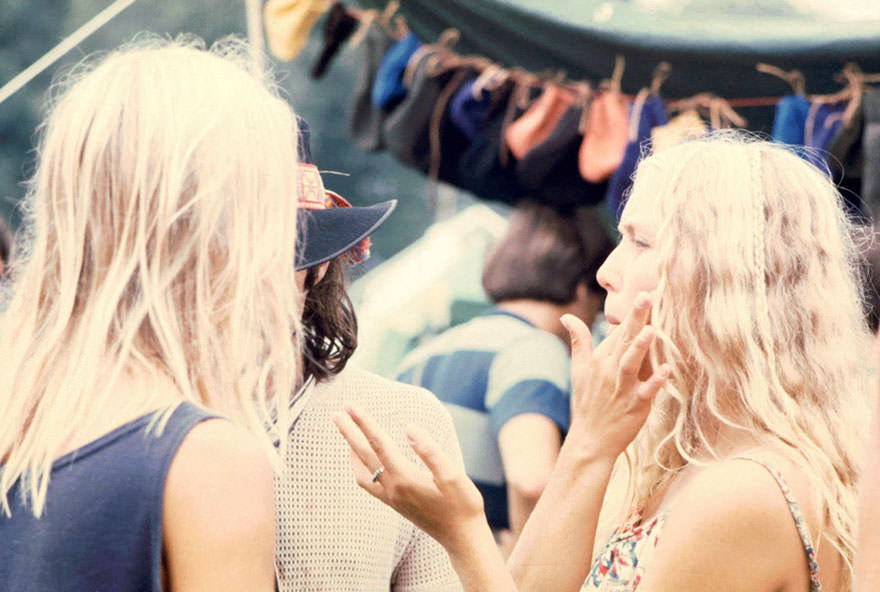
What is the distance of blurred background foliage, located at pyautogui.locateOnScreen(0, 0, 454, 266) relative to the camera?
9.02 ft

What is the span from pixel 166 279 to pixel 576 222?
74.2 inches

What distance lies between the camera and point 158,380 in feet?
3.25

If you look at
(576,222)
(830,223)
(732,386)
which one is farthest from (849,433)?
(576,222)

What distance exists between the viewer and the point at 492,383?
237 centimetres

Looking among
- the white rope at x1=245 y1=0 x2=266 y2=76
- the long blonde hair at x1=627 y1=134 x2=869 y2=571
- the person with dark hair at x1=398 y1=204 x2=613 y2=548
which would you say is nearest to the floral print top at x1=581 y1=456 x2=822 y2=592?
the long blonde hair at x1=627 y1=134 x2=869 y2=571

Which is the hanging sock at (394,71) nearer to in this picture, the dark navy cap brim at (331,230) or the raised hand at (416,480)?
the dark navy cap brim at (331,230)

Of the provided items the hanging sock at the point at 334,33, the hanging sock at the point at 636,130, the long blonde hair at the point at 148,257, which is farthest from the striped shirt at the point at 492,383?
the long blonde hair at the point at 148,257

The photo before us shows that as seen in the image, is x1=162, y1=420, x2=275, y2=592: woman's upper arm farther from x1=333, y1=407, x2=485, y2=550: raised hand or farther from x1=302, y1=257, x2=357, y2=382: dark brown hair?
x1=302, y1=257, x2=357, y2=382: dark brown hair

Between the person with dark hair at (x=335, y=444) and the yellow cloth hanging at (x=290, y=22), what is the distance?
1.59 metres

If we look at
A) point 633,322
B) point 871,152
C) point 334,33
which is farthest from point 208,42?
point 633,322

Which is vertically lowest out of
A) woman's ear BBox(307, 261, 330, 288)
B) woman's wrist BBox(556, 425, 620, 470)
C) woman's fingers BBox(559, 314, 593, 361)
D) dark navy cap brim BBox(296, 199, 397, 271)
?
woman's wrist BBox(556, 425, 620, 470)

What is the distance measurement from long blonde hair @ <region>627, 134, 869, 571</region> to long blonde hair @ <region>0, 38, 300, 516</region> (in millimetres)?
A: 546

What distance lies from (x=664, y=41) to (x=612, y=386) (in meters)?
1.39

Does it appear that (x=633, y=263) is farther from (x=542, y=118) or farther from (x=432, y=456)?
(x=542, y=118)
